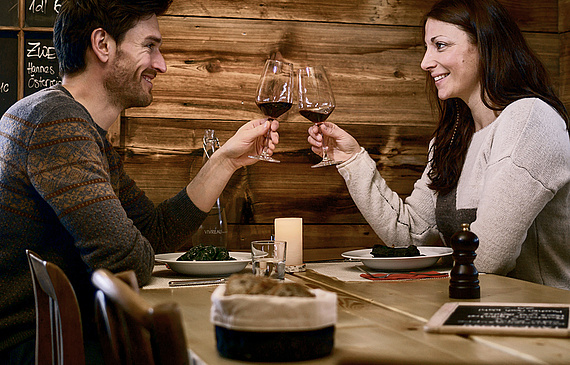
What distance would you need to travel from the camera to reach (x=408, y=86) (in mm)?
2650

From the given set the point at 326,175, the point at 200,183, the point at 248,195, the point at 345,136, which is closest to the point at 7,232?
the point at 200,183

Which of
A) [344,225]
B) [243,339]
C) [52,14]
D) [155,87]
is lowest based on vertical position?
[344,225]

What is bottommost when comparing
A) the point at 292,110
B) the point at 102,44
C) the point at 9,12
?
the point at 292,110

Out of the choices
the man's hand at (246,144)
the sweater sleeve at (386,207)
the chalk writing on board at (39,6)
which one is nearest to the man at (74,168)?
the man's hand at (246,144)

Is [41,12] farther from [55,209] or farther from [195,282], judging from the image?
[195,282]

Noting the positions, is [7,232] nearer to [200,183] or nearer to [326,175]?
[200,183]

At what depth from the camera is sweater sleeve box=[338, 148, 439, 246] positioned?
6.56 ft

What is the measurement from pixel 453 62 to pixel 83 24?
3.90 feet

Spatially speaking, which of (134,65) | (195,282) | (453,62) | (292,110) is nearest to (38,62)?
(134,65)

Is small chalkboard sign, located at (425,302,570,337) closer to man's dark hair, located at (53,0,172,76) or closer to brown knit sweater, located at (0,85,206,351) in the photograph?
brown knit sweater, located at (0,85,206,351)

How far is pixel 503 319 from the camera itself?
886 mm

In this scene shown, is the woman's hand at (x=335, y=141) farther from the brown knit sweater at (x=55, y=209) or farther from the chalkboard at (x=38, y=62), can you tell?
the chalkboard at (x=38, y=62)

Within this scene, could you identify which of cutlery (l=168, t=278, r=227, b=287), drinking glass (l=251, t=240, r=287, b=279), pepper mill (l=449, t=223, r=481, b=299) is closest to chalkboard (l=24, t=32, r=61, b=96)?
cutlery (l=168, t=278, r=227, b=287)

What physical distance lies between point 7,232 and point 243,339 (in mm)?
857
